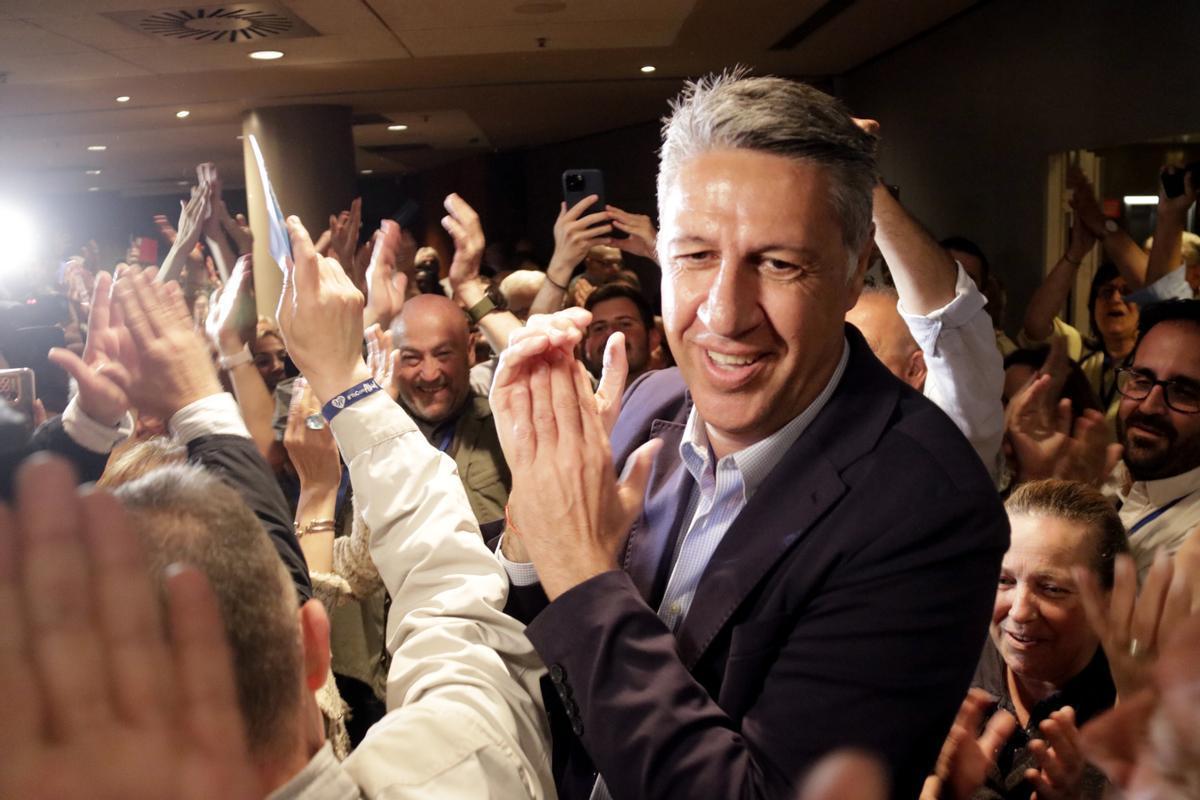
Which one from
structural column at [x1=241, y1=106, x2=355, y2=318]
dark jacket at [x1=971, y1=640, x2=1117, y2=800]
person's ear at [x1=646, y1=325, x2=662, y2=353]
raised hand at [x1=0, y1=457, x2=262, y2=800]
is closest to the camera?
raised hand at [x1=0, y1=457, x2=262, y2=800]

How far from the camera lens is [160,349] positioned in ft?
3.88

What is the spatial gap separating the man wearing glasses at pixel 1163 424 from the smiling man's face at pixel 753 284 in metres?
1.03

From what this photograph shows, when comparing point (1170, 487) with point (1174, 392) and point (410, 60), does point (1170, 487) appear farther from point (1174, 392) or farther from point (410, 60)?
point (410, 60)

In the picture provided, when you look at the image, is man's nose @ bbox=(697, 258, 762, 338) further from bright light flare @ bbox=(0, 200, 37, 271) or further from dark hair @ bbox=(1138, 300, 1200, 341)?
bright light flare @ bbox=(0, 200, 37, 271)

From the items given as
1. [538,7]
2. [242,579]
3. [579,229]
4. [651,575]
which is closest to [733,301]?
[651,575]

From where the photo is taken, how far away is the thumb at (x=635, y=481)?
106cm

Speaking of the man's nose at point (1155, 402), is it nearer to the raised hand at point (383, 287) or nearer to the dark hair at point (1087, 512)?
the dark hair at point (1087, 512)

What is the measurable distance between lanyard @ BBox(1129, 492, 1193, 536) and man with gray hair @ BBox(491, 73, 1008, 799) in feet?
3.31

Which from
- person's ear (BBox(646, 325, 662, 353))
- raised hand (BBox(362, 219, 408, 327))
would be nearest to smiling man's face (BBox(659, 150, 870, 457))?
raised hand (BBox(362, 219, 408, 327))

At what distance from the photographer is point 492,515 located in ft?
8.41

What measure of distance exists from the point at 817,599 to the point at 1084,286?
4.80 m

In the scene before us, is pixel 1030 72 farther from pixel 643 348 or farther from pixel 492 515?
pixel 492 515

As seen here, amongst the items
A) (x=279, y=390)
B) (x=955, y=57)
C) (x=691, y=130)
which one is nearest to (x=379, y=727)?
(x=691, y=130)

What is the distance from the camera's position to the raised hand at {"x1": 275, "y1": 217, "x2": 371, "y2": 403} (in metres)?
1.12
